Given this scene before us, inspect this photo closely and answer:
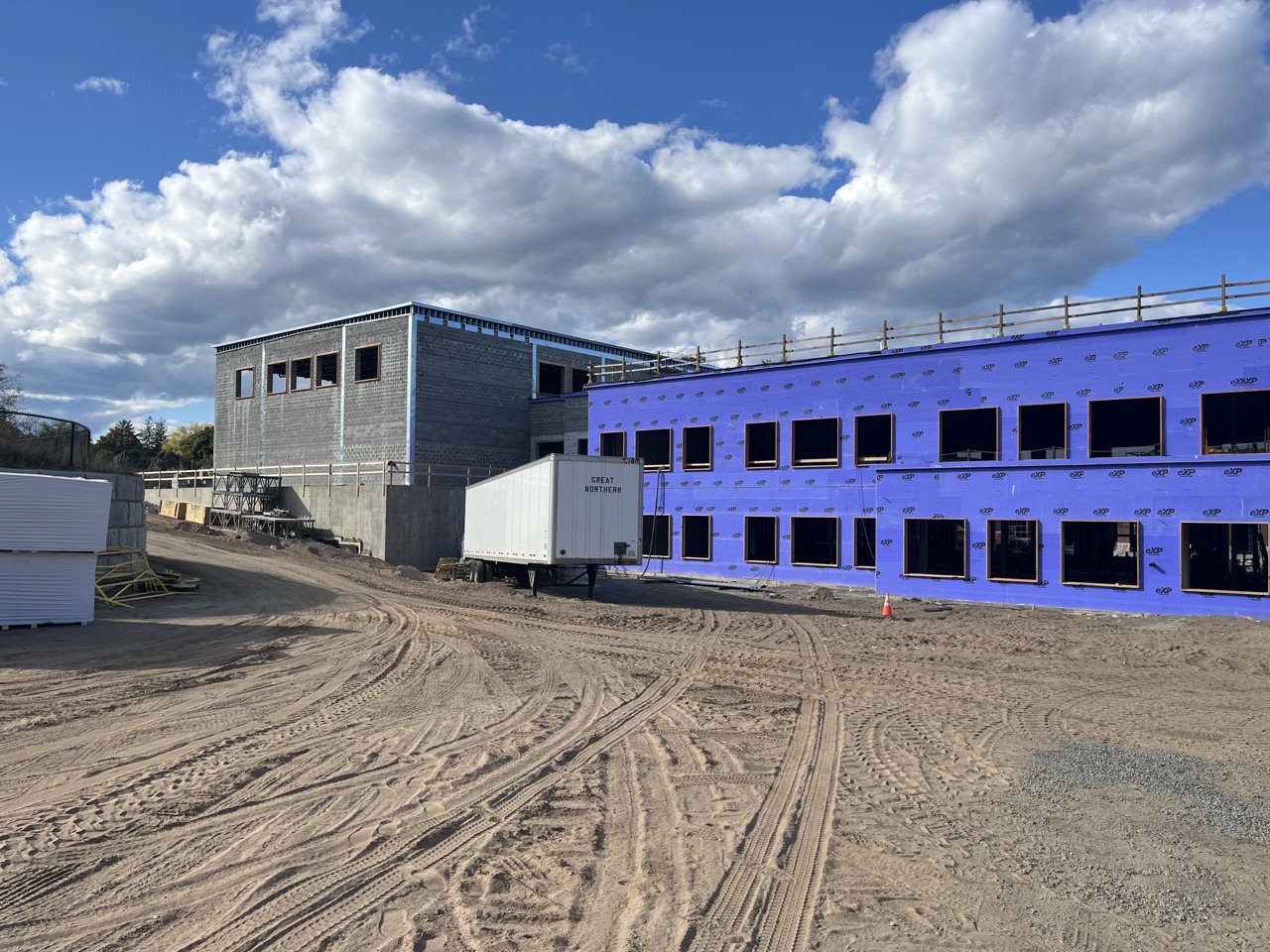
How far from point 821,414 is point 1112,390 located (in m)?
8.64

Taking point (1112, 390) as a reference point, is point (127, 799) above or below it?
below

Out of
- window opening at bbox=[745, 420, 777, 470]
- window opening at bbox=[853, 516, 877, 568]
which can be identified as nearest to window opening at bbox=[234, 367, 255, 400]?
window opening at bbox=[745, 420, 777, 470]

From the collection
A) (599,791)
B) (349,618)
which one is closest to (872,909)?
(599,791)

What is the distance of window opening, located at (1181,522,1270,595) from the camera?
21.0m

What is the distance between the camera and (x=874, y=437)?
28125 millimetres

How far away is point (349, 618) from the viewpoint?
1775 cm

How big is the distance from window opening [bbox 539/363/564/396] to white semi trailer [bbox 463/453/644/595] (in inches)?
683

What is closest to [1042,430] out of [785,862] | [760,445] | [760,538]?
[760,445]

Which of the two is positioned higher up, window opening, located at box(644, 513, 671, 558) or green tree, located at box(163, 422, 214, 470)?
green tree, located at box(163, 422, 214, 470)

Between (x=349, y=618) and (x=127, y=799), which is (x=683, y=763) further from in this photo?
(x=349, y=618)

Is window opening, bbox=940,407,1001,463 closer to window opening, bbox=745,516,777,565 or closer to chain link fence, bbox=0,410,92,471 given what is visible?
window opening, bbox=745,516,777,565

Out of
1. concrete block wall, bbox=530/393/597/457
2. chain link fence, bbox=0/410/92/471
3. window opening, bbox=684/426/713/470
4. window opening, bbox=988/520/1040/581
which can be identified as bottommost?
window opening, bbox=988/520/1040/581

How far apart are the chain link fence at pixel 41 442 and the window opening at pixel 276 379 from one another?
18546 millimetres

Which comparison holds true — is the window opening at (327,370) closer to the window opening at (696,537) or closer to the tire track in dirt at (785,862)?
the window opening at (696,537)
